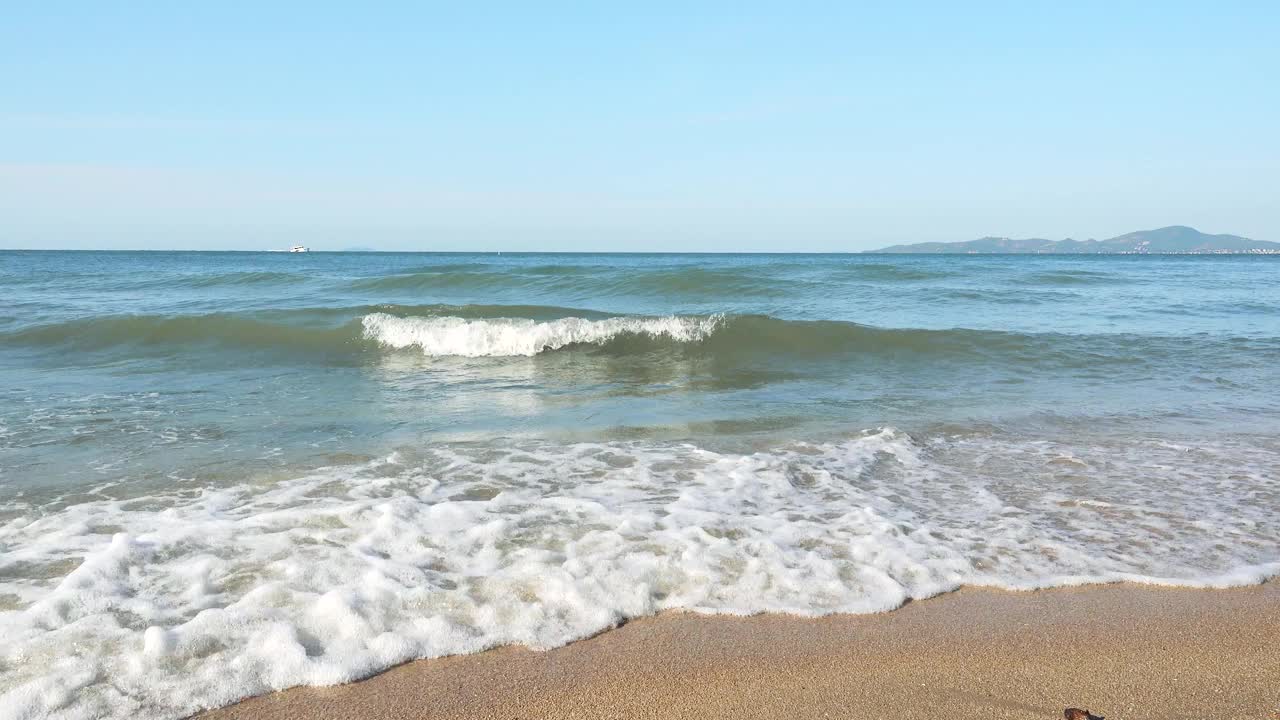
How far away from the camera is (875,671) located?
244 centimetres

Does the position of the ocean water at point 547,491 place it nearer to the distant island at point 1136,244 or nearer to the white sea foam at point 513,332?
the white sea foam at point 513,332

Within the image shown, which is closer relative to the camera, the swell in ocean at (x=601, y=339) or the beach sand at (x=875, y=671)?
the beach sand at (x=875, y=671)

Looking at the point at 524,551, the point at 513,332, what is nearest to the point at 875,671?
the point at 524,551

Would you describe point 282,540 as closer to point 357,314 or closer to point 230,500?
point 230,500

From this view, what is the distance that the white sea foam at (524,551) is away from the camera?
249 centimetres

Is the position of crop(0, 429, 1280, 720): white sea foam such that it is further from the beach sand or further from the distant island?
the distant island

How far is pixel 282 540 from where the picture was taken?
3387 mm

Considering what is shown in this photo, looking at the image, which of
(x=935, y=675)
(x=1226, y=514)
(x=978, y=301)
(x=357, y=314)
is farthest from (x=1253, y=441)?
(x=978, y=301)

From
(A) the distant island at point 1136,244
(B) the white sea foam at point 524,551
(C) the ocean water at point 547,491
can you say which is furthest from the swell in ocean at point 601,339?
(A) the distant island at point 1136,244

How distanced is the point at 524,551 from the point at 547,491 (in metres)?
0.90

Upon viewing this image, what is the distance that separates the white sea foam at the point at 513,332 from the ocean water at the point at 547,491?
0.49 feet

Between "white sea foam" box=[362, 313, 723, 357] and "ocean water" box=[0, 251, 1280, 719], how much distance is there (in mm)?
148

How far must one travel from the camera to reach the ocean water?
8.77ft

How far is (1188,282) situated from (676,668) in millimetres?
28113
